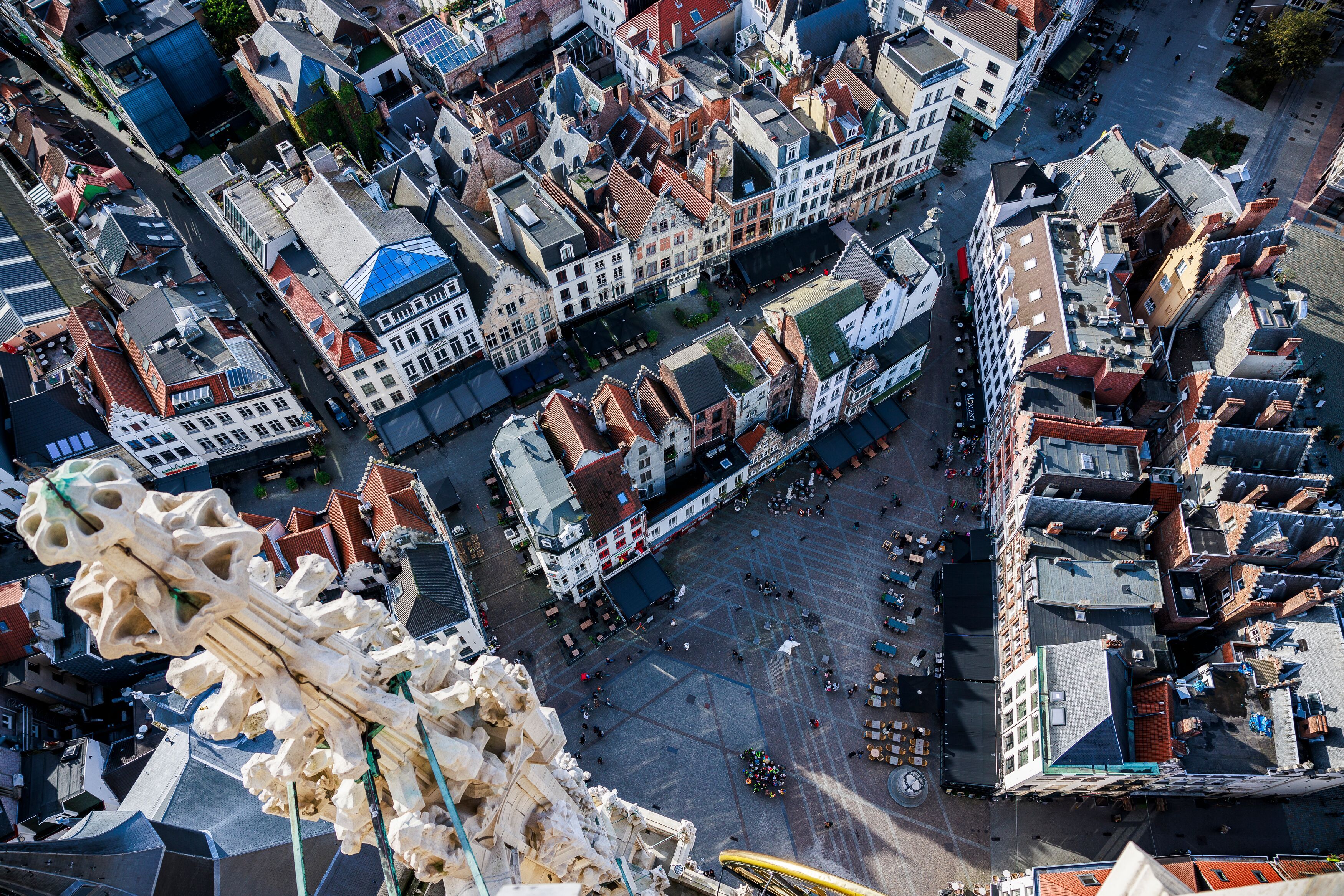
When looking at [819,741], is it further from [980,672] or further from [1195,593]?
[1195,593]

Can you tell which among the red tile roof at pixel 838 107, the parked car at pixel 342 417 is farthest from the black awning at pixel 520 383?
the red tile roof at pixel 838 107

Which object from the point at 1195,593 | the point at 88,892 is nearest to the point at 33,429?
the point at 88,892

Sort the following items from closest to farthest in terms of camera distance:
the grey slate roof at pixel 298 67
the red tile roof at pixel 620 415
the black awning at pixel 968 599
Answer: the red tile roof at pixel 620 415, the black awning at pixel 968 599, the grey slate roof at pixel 298 67

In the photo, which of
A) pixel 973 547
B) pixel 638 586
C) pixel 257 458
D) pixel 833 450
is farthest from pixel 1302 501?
pixel 257 458

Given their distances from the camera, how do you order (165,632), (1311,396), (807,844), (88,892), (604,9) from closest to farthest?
(165,632), (88,892), (807,844), (1311,396), (604,9)

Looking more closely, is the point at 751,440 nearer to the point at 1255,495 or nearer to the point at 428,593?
the point at 428,593

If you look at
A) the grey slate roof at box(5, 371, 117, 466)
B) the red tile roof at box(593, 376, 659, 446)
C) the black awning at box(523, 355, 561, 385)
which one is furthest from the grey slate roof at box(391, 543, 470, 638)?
the grey slate roof at box(5, 371, 117, 466)

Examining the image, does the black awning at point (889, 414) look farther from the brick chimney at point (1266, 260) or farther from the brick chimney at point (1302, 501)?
the brick chimney at point (1266, 260)
